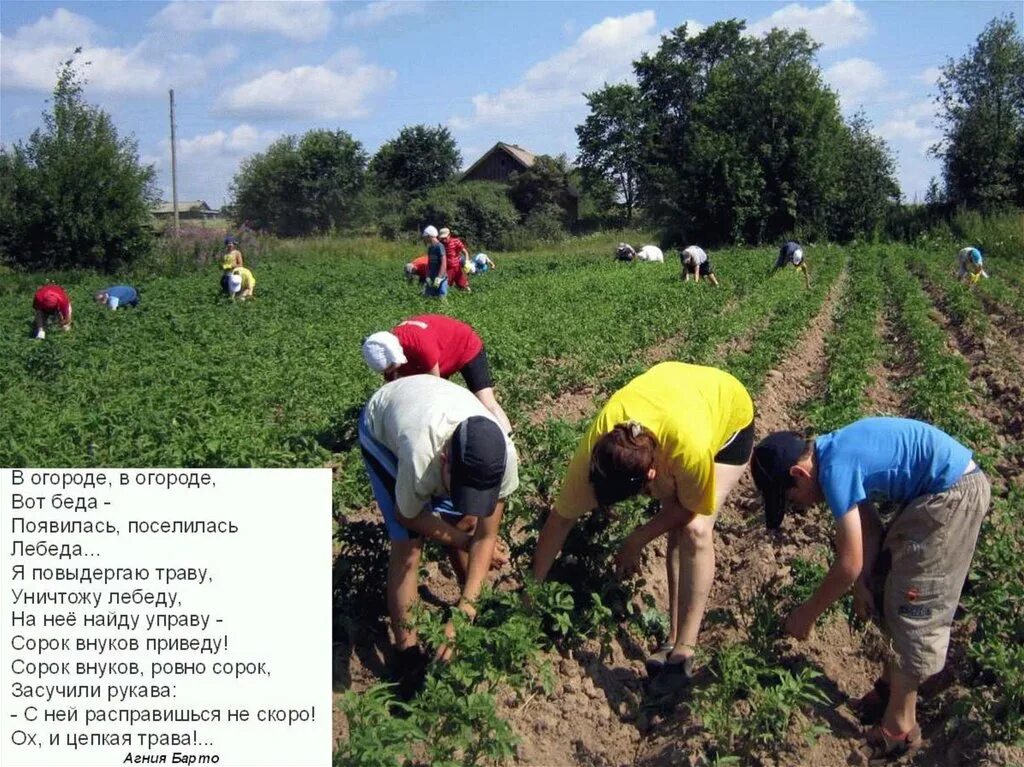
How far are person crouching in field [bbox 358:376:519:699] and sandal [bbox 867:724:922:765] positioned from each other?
1.72m

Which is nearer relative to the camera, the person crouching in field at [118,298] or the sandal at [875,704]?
the sandal at [875,704]

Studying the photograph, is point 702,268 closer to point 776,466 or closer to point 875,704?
point 875,704

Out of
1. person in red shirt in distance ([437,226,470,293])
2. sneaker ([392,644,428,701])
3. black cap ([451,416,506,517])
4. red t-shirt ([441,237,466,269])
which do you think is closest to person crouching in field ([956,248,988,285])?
person in red shirt in distance ([437,226,470,293])

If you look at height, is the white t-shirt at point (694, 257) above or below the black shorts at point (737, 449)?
above

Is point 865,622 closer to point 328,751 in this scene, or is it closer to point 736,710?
point 736,710

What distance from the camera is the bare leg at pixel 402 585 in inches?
170

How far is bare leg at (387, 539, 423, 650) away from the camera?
Result: 4.32 meters

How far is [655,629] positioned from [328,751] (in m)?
2.39

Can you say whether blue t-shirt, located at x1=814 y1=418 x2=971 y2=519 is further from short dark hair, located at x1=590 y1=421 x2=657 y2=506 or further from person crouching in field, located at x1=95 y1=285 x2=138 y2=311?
person crouching in field, located at x1=95 y1=285 x2=138 y2=311

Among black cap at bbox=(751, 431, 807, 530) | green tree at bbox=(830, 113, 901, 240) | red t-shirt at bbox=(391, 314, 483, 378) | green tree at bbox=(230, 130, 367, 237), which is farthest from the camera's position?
green tree at bbox=(230, 130, 367, 237)

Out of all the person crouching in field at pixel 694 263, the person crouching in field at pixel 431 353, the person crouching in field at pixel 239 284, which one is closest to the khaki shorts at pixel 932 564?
the person crouching in field at pixel 431 353

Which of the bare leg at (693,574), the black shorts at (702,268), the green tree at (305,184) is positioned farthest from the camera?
the green tree at (305,184)

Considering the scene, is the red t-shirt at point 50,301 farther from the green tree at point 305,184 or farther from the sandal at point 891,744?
the green tree at point 305,184

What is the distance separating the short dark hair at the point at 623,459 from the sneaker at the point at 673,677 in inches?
35.4
